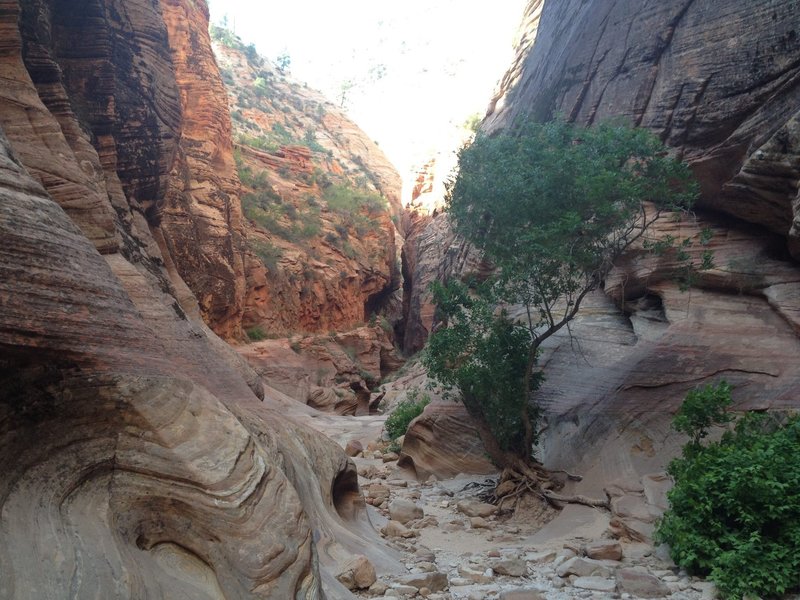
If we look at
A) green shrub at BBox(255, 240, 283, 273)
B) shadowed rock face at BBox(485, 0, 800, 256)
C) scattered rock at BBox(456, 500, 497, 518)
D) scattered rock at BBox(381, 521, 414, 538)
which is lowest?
green shrub at BBox(255, 240, 283, 273)

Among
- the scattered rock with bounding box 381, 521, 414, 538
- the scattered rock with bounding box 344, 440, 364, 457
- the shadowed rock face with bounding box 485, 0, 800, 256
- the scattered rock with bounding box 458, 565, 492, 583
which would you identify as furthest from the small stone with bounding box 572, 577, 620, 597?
the scattered rock with bounding box 344, 440, 364, 457

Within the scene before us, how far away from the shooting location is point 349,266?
3769cm

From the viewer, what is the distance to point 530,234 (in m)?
10.6

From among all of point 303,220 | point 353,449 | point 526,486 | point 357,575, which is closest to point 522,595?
point 357,575

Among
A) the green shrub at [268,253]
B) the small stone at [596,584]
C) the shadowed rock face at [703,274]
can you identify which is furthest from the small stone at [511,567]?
the green shrub at [268,253]

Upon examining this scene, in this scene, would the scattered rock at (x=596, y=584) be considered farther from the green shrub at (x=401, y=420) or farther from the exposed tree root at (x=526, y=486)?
the green shrub at (x=401, y=420)

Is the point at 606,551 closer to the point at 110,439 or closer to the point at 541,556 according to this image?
the point at 541,556

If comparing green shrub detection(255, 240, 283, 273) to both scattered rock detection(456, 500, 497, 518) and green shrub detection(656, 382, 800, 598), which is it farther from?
green shrub detection(656, 382, 800, 598)

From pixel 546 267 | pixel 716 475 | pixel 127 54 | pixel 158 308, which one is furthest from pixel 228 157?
pixel 716 475

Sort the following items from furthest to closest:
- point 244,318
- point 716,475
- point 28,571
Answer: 1. point 244,318
2. point 716,475
3. point 28,571

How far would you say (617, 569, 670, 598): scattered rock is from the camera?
20.7 feet

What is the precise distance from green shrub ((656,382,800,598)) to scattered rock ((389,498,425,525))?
3903mm

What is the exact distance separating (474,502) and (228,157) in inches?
924

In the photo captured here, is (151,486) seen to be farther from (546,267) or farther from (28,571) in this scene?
(546,267)
